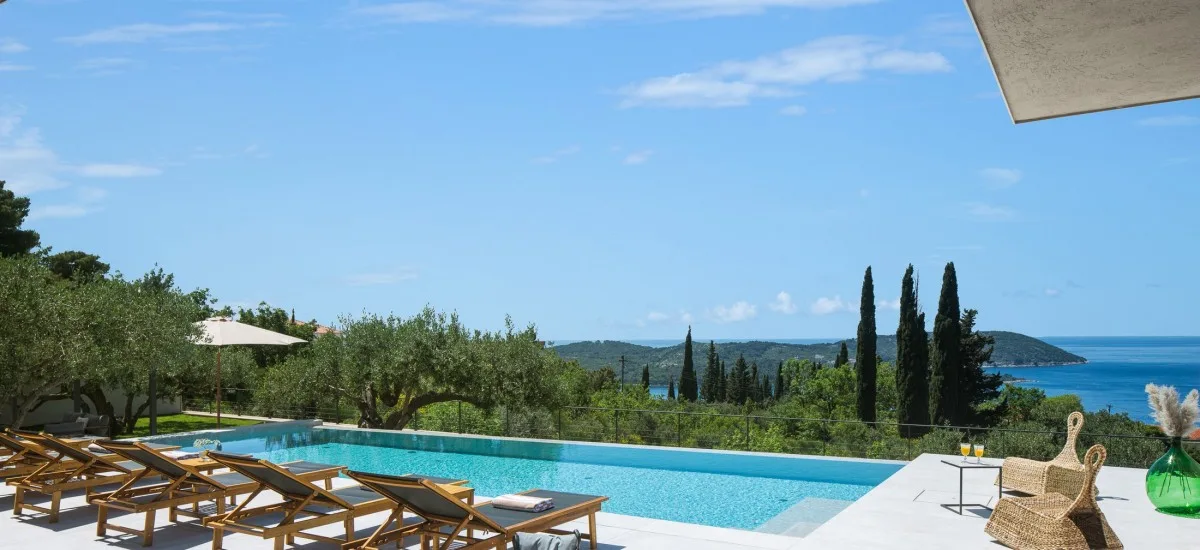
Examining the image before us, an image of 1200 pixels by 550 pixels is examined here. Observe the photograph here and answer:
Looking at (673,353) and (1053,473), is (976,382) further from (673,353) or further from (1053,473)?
(673,353)

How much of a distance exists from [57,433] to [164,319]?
2.45 meters

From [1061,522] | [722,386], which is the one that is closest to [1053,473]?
[1061,522]

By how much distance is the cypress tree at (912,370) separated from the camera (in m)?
26.8

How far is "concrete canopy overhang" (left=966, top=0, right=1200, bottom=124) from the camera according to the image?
8.95 ft

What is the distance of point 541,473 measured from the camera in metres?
12.3

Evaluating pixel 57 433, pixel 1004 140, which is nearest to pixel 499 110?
pixel 57 433

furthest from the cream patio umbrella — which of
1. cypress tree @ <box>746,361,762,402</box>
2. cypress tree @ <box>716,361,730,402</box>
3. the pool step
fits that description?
cypress tree @ <box>716,361,730,402</box>

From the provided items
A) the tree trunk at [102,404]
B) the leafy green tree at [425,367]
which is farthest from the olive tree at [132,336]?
the leafy green tree at [425,367]

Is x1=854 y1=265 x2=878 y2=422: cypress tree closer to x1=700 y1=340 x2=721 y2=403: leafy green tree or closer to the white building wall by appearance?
the white building wall

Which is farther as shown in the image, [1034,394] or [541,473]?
[1034,394]

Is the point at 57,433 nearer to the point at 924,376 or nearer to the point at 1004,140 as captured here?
the point at 924,376

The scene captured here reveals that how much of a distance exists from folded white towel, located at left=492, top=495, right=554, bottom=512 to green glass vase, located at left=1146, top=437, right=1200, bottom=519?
190 inches

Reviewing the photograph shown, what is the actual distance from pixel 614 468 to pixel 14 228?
22550 mm

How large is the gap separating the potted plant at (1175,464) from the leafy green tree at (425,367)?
11106 millimetres
